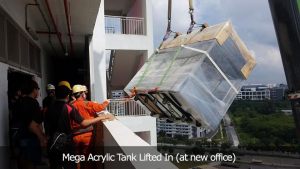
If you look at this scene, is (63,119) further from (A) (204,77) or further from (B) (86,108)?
(A) (204,77)

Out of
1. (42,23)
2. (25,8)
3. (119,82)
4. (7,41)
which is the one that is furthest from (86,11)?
(119,82)

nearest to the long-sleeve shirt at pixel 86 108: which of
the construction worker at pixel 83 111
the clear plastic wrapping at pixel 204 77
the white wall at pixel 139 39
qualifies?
the construction worker at pixel 83 111

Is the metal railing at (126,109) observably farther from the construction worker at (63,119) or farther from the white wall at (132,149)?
the white wall at (132,149)

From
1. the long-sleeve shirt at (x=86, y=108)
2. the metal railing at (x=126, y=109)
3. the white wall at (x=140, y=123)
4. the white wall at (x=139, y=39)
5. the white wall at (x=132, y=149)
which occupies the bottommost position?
the white wall at (x=140, y=123)

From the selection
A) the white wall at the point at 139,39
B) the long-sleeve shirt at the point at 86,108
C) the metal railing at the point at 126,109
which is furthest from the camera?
the white wall at the point at 139,39

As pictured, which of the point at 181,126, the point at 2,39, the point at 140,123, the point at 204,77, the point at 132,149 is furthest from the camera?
the point at 140,123

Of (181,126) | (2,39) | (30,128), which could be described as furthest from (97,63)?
(30,128)

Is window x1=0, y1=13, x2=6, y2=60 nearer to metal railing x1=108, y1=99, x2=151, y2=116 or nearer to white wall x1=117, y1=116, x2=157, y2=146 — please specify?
white wall x1=117, y1=116, x2=157, y2=146

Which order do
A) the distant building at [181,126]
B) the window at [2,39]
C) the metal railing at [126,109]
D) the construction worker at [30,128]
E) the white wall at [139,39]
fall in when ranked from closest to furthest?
the construction worker at [30,128] < the window at [2,39] < the distant building at [181,126] < the metal railing at [126,109] < the white wall at [139,39]

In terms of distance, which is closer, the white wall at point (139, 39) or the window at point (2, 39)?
the window at point (2, 39)

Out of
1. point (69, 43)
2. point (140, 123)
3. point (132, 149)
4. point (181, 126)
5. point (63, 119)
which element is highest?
point (69, 43)

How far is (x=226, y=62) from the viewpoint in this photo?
4.29 metres

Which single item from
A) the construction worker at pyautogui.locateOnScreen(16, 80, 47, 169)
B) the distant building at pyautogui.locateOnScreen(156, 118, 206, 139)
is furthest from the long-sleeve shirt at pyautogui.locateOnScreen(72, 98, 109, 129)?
the distant building at pyautogui.locateOnScreen(156, 118, 206, 139)

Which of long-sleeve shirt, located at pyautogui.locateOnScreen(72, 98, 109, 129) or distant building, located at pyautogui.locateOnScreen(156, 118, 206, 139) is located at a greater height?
long-sleeve shirt, located at pyautogui.locateOnScreen(72, 98, 109, 129)
